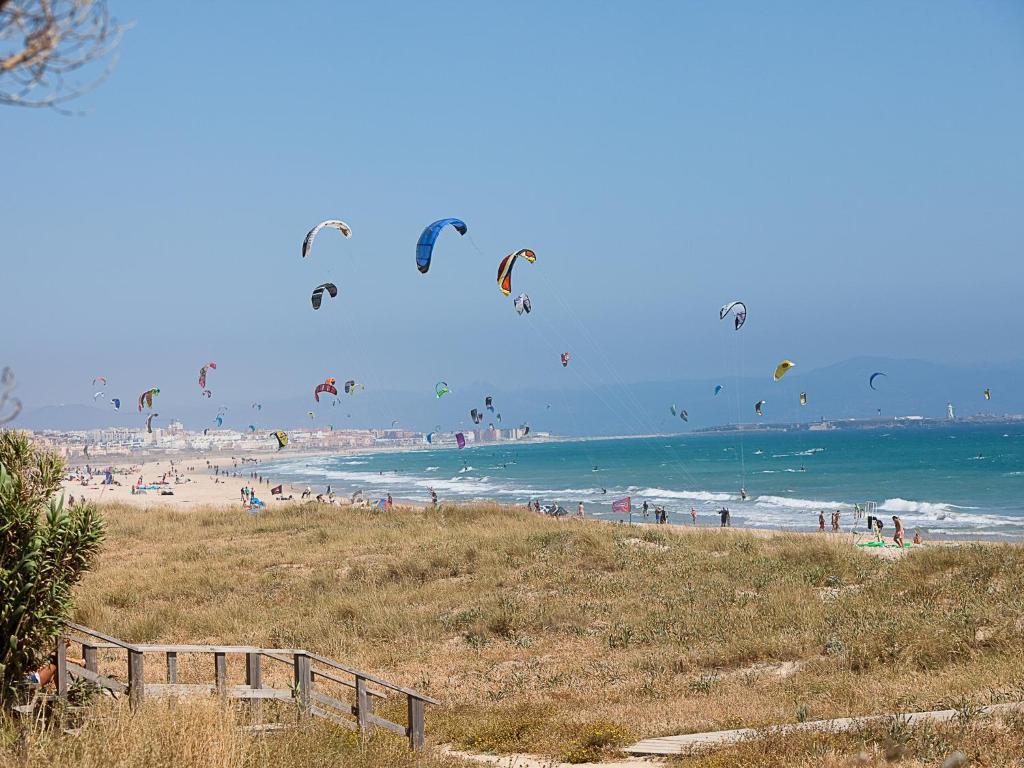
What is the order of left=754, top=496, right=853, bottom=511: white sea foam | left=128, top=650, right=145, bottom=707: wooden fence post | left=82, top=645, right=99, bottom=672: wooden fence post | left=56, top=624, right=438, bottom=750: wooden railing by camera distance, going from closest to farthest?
left=128, top=650, right=145, bottom=707: wooden fence post, left=56, top=624, right=438, bottom=750: wooden railing, left=82, top=645, right=99, bottom=672: wooden fence post, left=754, top=496, right=853, bottom=511: white sea foam

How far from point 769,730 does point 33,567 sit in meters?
6.43

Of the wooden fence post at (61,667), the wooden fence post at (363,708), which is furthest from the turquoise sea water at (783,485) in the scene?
the wooden fence post at (61,667)

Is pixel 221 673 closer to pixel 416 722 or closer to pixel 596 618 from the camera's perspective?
pixel 416 722

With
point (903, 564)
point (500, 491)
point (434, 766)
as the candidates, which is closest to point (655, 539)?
point (903, 564)

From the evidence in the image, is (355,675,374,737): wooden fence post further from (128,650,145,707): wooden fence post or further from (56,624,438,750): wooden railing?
(128,650,145,707): wooden fence post

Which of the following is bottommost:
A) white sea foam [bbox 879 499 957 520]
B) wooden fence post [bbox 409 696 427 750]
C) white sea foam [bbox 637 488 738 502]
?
white sea foam [bbox 637 488 738 502]

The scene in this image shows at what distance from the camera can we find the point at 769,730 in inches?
341

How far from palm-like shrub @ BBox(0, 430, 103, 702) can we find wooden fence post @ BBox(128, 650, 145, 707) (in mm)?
660

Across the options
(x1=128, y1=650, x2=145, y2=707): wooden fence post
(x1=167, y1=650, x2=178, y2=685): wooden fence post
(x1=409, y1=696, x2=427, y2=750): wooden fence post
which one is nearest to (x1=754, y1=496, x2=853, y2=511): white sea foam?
(x1=409, y1=696, x2=427, y2=750): wooden fence post

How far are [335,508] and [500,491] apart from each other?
172 ft

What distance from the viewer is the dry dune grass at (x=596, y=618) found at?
10.4m

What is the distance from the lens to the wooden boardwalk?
8.48 metres

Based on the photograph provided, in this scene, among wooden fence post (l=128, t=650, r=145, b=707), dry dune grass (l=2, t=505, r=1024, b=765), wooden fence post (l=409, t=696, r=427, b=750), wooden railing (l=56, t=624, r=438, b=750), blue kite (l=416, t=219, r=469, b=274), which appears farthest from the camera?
blue kite (l=416, t=219, r=469, b=274)

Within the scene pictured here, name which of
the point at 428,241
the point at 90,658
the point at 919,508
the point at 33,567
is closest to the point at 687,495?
the point at 919,508
